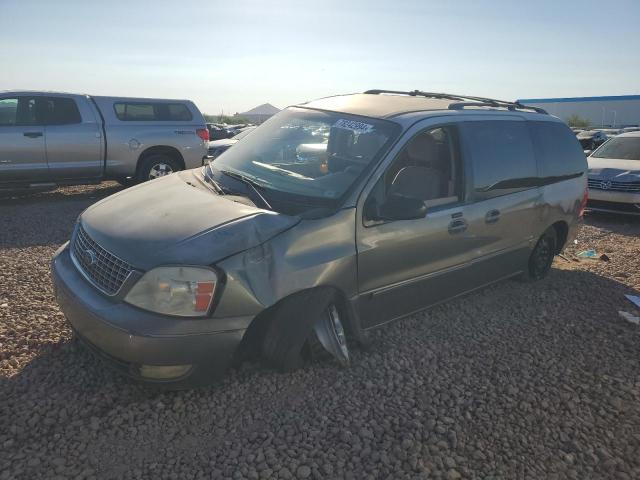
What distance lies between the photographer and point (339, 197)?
3.41m

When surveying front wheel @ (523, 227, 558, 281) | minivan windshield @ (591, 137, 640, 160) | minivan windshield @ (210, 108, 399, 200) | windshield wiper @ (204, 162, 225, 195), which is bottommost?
front wheel @ (523, 227, 558, 281)

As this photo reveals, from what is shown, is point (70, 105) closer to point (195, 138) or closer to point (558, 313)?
point (195, 138)

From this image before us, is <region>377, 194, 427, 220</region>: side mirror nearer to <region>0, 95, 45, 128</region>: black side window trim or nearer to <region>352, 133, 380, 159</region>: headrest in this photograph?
<region>352, 133, 380, 159</region>: headrest

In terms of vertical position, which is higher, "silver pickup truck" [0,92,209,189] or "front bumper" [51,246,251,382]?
"silver pickup truck" [0,92,209,189]

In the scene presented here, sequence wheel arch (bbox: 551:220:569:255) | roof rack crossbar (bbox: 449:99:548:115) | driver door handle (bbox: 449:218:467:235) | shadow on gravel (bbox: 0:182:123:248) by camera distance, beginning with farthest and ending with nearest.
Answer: shadow on gravel (bbox: 0:182:123:248)
wheel arch (bbox: 551:220:569:255)
roof rack crossbar (bbox: 449:99:548:115)
driver door handle (bbox: 449:218:467:235)

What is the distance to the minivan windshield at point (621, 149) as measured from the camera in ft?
33.8

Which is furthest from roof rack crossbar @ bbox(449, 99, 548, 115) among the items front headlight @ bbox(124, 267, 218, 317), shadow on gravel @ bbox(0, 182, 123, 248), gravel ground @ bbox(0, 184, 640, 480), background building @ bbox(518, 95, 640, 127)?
background building @ bbox(518, 95, 640, 127)

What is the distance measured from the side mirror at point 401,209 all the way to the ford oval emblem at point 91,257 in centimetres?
177

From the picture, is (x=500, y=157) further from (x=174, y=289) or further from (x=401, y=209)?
(x=174, y=289)

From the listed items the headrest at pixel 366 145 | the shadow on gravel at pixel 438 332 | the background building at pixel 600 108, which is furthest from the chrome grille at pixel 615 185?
the background building at pixel 600 108

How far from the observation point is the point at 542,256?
18.2ft

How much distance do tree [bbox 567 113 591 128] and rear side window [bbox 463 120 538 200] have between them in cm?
5506

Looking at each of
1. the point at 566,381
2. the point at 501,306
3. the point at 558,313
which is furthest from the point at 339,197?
the point at 558,313

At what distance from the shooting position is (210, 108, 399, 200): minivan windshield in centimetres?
360
